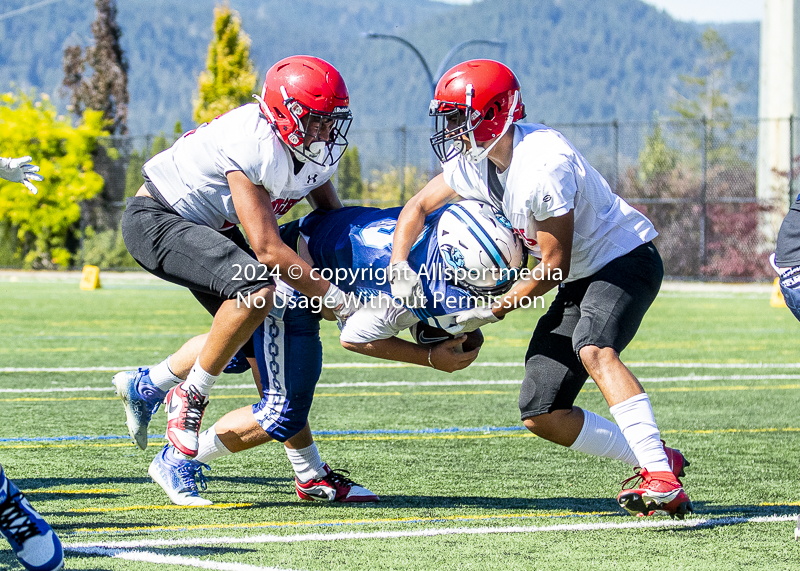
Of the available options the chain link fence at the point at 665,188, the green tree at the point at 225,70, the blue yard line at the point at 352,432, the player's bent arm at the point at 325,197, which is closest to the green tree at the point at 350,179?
the chain link fence at the point at 665,188

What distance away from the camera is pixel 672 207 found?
941 inches

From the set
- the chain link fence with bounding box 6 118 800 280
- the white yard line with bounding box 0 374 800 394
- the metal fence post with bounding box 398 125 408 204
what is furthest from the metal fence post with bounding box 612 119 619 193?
the white yard line with bounding box 0 374 800 394

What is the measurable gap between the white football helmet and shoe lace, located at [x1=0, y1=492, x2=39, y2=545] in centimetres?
191

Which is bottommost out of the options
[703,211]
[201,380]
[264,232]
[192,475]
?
[703,211]

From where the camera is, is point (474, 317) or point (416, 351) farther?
point (416, 351)

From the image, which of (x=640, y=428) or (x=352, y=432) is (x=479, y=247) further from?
(x=352, y=432)

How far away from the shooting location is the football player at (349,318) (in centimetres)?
443

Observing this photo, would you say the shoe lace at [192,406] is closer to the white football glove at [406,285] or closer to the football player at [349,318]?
the football player at [349,318]

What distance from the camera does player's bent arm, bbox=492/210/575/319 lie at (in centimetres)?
428

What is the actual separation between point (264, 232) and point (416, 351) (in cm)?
84

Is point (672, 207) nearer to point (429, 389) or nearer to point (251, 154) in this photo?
point (429, 389)

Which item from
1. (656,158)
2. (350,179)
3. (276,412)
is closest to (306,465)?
(276,412)

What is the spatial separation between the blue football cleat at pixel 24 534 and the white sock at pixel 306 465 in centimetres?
168

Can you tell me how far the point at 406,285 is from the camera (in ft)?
14.3
